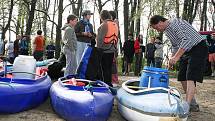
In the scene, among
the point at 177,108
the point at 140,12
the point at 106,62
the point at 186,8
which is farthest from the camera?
the point at 140,12

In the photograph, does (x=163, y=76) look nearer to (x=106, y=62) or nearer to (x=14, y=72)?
(x=106, y=62)

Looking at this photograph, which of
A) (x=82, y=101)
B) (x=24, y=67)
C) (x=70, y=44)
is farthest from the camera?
(x=70, y=44)

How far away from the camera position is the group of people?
793cm

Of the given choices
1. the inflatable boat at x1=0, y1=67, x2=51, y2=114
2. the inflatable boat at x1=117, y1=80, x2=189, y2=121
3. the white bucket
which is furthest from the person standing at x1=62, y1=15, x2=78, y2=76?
the inflatable boat at x1=117, y1=80, x2=189, y2=121

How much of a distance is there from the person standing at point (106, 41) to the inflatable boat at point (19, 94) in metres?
1.44

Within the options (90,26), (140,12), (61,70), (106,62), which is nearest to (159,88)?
(106,62)

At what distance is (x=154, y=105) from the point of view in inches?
235

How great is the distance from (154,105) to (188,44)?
1304 mm

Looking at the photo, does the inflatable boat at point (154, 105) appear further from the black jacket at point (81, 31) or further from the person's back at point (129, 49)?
the person's back at point (129, 49)

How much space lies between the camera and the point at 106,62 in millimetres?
7961

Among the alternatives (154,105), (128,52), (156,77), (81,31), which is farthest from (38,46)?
(154,105)

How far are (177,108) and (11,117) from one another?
2584 mm

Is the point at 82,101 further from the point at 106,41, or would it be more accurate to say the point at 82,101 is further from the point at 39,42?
the point at 39,42

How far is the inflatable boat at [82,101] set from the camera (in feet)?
19.4
